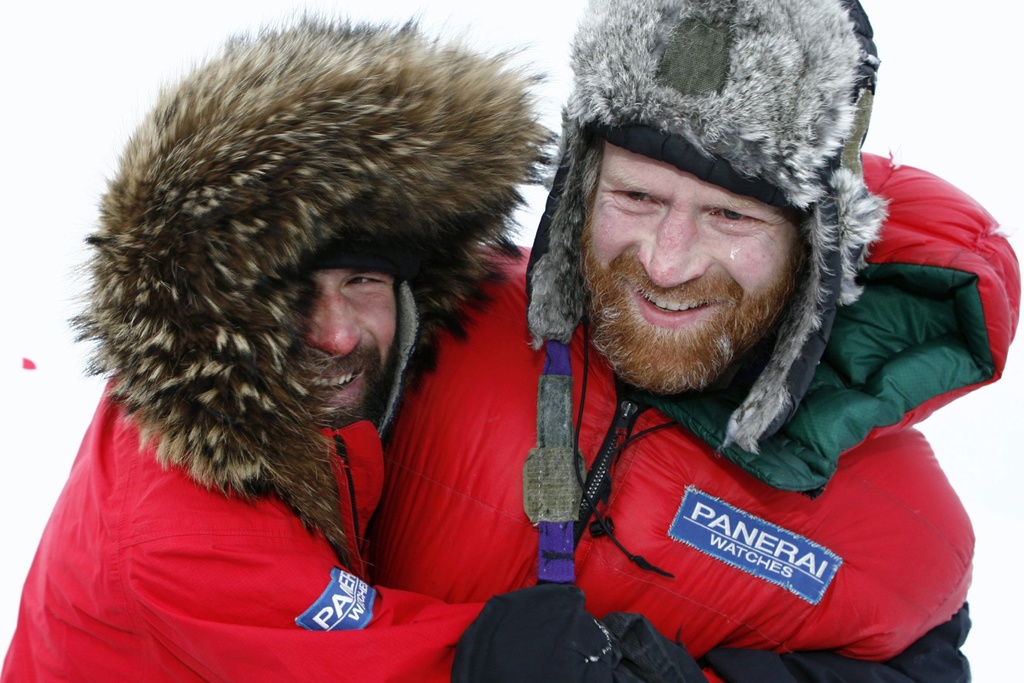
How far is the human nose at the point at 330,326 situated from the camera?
1407 mm

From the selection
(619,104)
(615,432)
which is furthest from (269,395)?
(619,104)

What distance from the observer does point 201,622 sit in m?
1.17

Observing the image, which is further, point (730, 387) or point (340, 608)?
point (730, 387)

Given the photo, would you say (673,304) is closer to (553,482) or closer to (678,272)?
(678,272)

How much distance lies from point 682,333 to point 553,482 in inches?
13.6

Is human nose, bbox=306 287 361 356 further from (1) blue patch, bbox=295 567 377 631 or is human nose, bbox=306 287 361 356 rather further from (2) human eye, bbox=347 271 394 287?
(1) blue patch, bbox=295 567 377 631

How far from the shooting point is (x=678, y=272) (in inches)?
57.1

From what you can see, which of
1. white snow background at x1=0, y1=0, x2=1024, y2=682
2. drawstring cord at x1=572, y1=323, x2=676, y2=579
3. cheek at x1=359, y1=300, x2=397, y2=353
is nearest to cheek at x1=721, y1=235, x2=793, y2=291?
drawstring cord at x1=572, y1=323, x2=676, y2=579

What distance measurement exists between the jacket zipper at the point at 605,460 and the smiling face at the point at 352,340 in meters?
0.40

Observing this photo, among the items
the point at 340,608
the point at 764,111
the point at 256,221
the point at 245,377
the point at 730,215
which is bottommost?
the point at 340,608

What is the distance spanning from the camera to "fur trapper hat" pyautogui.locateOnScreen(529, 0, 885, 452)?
131cm

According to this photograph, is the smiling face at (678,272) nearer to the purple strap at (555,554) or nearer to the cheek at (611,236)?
the cheek at (611,236)

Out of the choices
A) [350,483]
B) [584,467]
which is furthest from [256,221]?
[584,467]

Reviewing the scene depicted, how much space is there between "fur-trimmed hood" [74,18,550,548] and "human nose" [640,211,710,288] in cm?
35
